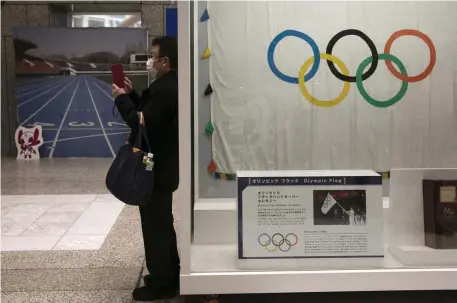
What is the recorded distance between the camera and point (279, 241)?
2703 millimetres

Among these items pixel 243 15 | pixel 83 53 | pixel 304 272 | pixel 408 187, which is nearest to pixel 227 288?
pixel 304 272

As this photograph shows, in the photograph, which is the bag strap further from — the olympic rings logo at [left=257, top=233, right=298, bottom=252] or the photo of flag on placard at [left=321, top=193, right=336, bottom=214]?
the photo of flag on placard at [left=321, top=193, right=336, bottom=214]

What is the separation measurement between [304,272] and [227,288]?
0.43 metres

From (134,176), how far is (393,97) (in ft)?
6.10

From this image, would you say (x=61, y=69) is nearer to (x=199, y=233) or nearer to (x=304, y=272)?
(x=199, y=233)

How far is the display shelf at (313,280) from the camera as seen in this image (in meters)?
2.64

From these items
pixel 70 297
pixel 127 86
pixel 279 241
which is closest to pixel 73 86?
pixel 127 86

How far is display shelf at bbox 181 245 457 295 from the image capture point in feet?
8.65

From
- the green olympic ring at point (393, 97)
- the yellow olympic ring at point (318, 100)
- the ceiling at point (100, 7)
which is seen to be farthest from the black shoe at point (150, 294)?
the ceiling at point (100, 7)

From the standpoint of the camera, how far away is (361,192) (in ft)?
8.91

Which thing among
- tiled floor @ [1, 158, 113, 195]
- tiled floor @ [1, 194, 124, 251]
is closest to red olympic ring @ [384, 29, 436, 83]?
tiled floor @ [1, 194, 124, 251]

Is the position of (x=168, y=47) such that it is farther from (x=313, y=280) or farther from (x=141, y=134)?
(x=313, y=280)

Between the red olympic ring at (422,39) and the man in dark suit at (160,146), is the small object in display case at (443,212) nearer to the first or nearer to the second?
the red olympic ring at (422,39)

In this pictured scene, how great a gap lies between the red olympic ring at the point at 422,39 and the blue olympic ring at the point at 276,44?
1.57 feet
